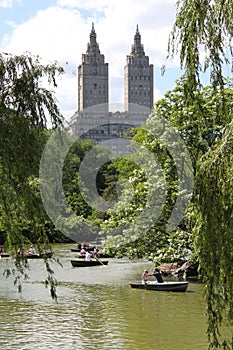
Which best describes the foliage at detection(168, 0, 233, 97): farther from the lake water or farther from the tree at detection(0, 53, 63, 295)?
the lake water

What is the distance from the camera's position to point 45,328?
1577cm

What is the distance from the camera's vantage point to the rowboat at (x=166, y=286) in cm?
2183

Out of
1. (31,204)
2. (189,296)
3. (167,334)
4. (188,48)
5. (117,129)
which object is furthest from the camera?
(117,129)

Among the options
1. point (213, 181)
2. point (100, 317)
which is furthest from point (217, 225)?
point (100, 317)

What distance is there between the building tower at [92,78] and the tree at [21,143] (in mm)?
139315

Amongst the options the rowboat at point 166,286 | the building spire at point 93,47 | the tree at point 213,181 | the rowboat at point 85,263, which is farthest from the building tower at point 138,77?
the tree at point 213,181

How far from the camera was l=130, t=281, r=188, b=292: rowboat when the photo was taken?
2183 cm

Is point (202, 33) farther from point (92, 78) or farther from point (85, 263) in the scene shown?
point (92, 78)

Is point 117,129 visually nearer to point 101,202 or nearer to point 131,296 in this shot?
point 101,202

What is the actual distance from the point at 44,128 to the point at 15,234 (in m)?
1.98

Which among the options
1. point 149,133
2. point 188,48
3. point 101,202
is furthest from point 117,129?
point 188,48

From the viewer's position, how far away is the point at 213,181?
21.4 ft

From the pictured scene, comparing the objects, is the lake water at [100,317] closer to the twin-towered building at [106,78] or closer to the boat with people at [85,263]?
the boat with people at [85,263]

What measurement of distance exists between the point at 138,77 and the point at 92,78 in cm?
1302
